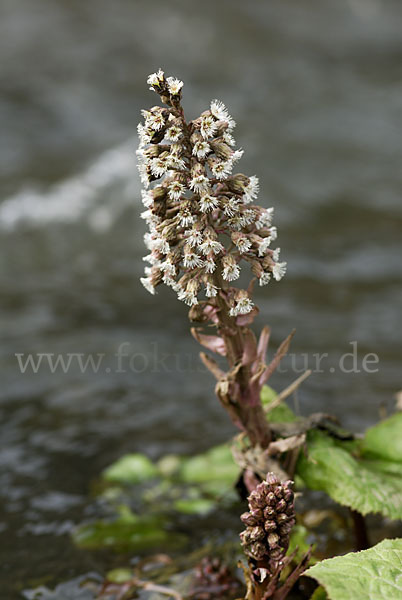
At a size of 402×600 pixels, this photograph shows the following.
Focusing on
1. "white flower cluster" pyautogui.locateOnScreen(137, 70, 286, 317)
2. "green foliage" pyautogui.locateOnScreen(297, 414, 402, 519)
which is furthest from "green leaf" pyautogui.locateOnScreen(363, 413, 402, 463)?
"white flower cluster" pyautogui.locateOnScreen(137, 70, 286, 317)

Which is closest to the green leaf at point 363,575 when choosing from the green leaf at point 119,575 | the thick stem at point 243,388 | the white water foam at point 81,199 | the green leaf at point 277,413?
the thick stem at point 243,388

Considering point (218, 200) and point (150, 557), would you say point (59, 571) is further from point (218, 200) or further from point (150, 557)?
point (218, 200)

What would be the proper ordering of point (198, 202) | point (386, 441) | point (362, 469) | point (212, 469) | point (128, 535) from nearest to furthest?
point (198, 202)
point (362, 469)
point (386, 441)
point (128, 535)
point (212, 469)

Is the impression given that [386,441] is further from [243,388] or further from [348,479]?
[243,388]

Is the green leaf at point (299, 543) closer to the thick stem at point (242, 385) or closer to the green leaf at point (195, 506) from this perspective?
the thick stem at point (242, 385)

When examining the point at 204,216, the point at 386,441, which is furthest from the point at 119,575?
the point at 204,216

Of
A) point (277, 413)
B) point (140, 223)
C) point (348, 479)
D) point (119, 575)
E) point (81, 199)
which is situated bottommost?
point (119, 575)
